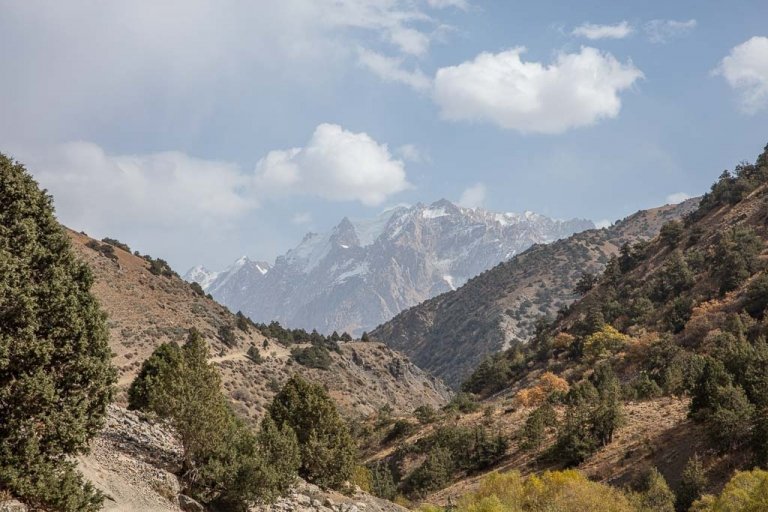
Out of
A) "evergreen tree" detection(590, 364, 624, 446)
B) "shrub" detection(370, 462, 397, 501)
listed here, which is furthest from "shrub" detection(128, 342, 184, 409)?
"evergreen tree" detection(590, 364, 624, 446)

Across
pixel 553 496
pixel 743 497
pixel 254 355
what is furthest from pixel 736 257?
pixel 254 355

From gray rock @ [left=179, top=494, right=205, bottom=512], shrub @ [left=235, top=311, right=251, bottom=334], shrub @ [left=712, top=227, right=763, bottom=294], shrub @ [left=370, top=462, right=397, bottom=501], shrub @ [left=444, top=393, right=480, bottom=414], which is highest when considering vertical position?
shrub @ [left=235, top=311, right=251, bottom=334]

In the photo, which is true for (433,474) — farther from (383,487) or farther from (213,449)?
Result: (213,449)

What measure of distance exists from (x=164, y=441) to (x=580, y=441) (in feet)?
92.2

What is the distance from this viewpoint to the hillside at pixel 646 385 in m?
34.8

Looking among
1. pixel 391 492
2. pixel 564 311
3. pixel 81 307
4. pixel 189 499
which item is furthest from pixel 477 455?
pixel 564 311

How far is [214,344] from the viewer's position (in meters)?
87.4

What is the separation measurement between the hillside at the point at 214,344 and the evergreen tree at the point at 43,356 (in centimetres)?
4387

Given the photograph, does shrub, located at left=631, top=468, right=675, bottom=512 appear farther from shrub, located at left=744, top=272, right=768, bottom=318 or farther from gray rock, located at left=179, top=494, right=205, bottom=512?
shrub, located at left=744, top=272, right=768, bottom=318

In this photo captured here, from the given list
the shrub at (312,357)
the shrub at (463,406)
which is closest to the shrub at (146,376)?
the shrub at (463,406)

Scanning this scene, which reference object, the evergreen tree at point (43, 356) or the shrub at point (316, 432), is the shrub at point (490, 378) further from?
the evergreen tree at point (43, 356)

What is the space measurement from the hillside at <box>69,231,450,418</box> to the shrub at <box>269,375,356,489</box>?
30.8 meters

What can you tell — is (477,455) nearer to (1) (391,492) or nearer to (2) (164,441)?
(1) (391,492)

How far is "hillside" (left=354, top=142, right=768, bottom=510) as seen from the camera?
1371 inches
